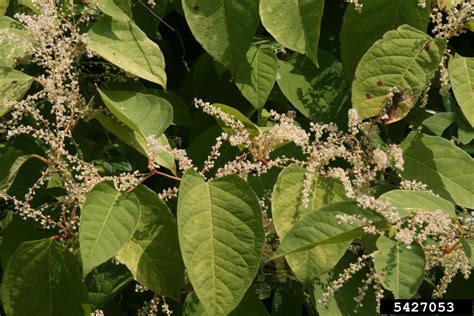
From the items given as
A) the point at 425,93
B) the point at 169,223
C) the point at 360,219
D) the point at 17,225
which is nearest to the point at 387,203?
the point at 360,219

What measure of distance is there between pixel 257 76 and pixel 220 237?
51 centimetres

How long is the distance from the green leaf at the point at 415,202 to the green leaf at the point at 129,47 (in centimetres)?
59

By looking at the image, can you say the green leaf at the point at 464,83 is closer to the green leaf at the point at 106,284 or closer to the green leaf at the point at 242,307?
the green leaf at the point at 242,307

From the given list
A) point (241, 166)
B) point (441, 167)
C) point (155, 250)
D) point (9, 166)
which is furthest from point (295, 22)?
point (9, 166)

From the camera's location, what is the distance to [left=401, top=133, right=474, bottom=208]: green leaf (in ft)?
5.86

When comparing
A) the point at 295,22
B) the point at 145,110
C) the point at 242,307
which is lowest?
the point at 242,307

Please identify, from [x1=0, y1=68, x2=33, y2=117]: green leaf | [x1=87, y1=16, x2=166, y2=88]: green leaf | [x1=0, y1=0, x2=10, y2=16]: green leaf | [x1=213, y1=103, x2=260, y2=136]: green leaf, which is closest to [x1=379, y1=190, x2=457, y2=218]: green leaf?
[x1=213, y1=103, x2=260, y2=136]: green leaf

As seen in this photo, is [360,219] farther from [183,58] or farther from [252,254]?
[183,58]

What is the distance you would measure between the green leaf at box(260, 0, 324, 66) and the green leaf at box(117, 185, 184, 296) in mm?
455

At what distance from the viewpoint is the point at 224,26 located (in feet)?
5.98

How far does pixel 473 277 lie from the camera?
2.01 metres

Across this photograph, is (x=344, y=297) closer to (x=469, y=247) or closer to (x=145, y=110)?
(x=469, y=247)

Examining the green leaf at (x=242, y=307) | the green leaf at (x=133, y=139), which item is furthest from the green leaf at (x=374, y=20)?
the green leaf at (x=242, y=307)

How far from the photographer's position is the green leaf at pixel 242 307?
1.80 metres
